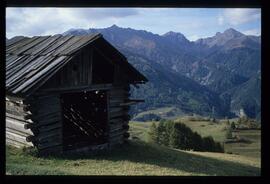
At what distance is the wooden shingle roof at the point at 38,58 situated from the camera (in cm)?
1534

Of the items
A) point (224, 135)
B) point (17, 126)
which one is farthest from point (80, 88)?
point (224, 135)

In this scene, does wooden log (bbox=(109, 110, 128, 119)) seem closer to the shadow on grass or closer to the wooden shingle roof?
the shadow on grass

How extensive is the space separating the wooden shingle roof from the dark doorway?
2.67 m

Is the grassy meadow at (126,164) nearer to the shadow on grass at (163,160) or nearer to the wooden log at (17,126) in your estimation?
the shadow on grass at (163,160)

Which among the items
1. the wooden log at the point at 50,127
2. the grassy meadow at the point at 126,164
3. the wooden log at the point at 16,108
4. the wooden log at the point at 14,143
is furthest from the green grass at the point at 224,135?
the wooden log at the point at 50,127

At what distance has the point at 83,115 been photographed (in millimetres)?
20609

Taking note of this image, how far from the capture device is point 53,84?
53.1ft

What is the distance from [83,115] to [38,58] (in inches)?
182

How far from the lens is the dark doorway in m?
19.8
